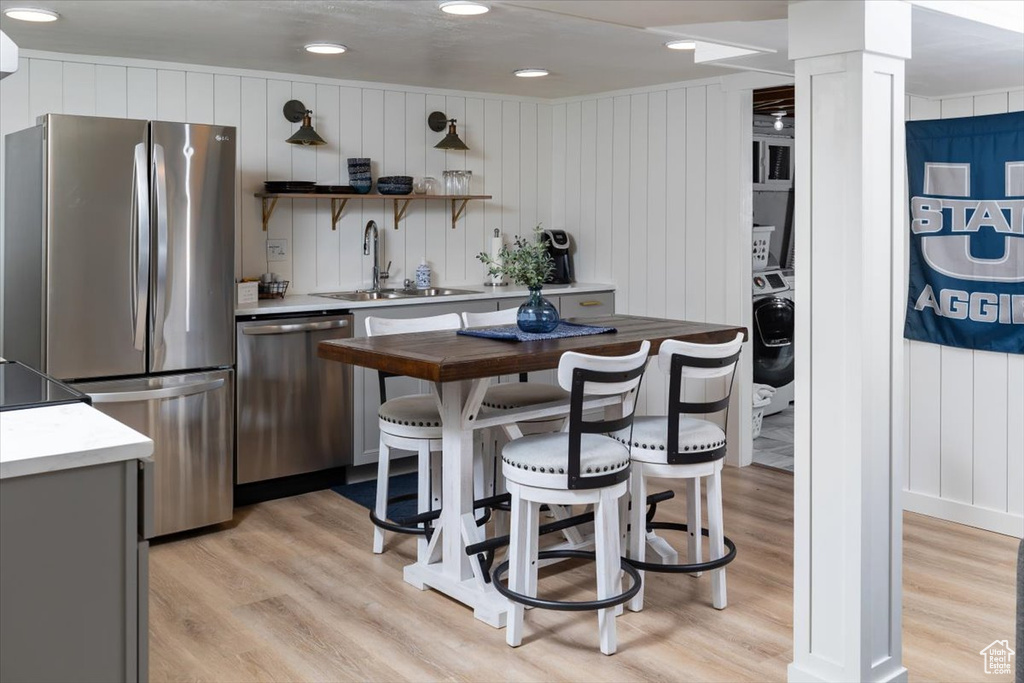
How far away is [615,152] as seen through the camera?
19.3ft

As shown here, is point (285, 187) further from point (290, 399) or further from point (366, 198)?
point (290, 399)

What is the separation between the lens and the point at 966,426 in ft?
14.0

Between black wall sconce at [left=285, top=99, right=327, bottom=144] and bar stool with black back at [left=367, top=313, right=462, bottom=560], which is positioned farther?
black wall sconce at [left=285, top=99, right=327, bottom=144]

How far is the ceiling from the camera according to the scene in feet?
8.71

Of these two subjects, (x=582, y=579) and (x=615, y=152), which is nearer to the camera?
(x=582, y=579)

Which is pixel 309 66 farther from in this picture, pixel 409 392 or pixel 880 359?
pixel 880 359

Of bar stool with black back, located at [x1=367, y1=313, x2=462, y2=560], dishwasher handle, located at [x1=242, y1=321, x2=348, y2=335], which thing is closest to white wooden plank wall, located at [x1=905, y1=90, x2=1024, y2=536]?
bar stool with black back, located at [x1=367, y1=313, x2=462, y2=560]

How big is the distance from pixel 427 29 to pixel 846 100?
2.09 meters

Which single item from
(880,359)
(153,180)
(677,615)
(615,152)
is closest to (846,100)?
(880,359)

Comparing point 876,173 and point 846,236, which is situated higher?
point 876,173

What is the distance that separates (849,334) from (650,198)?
3386 mm

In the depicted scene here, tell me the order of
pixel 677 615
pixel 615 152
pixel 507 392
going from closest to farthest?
pixel 677 615 → pixel 507 392 → pixel 615 152

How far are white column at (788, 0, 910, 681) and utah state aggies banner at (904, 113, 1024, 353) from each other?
6.02 ft

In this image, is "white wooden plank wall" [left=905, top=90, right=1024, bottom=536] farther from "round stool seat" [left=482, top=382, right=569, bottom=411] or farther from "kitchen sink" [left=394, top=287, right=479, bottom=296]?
"kitchen sink" [left=394, top=287, right=479, bottom=296]
